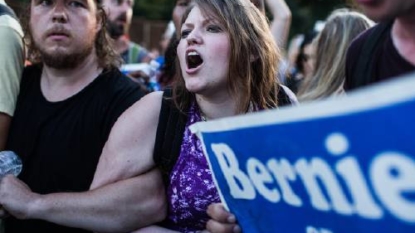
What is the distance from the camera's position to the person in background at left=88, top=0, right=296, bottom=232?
80.6 inches

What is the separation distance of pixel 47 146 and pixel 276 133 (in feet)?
4.49

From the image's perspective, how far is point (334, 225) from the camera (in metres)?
1.39

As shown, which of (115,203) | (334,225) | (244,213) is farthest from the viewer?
(115,203)

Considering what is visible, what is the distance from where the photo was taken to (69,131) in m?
2.50

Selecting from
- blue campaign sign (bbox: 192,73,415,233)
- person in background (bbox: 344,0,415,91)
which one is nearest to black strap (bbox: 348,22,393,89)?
person in background (bbox: 344,0,415,91)

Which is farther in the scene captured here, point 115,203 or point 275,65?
point 275,65

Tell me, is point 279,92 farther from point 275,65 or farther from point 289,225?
point 289,225

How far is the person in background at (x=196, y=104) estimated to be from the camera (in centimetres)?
205

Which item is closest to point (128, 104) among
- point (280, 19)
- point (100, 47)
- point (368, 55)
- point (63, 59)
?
point (63, 59)

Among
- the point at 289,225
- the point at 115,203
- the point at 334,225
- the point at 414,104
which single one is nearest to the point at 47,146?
the point at 115,203

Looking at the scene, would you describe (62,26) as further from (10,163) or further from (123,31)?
(123,31)

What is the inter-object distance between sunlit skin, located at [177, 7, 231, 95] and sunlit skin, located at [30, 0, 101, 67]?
74cm

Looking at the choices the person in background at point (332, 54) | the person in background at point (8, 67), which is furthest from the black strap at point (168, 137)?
the person in background at point (332, 54)

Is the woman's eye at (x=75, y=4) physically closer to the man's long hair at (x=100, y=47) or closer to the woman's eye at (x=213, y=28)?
the man's long hair at (x=100, y=47)
